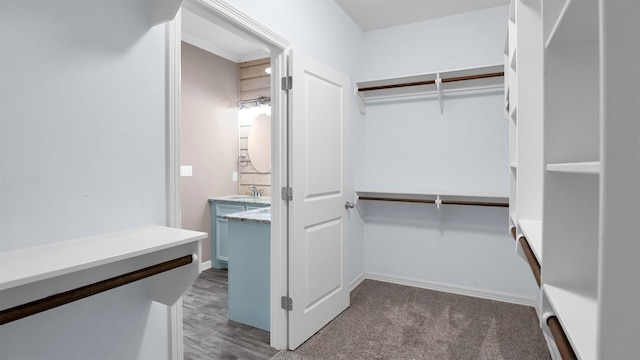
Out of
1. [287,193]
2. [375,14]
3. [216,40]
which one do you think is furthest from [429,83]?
[216,40]

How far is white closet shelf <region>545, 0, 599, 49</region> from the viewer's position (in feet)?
2.10

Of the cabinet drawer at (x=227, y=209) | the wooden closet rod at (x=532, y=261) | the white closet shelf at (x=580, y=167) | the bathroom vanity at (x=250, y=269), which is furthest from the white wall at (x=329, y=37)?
the wooden closet rod at (x=532, y=261)

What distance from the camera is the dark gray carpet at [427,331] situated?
7.18 feet

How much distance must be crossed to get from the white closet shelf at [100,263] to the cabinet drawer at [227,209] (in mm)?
2507

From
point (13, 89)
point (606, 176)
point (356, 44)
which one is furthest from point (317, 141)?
point (606, 176)

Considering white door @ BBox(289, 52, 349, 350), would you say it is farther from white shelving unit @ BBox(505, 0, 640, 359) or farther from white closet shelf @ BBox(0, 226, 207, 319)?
white shelving unit @ BBox(505, 0, 640, 359)

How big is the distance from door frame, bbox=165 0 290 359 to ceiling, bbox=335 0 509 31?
121cm

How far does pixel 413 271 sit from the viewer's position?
11.3 ft

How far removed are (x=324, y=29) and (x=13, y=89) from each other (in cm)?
225

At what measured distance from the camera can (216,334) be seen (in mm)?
2424

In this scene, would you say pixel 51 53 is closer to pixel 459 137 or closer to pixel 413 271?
pixel 459 137

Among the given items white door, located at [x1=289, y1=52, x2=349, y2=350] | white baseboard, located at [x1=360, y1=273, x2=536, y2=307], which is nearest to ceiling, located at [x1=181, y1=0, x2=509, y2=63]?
white door, located at [x1=289, y1=52, x2=349, y2=350]

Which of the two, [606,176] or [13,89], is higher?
[13,89]

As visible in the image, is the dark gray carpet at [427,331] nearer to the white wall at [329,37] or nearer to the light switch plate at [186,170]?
the white wall at [329,37]
